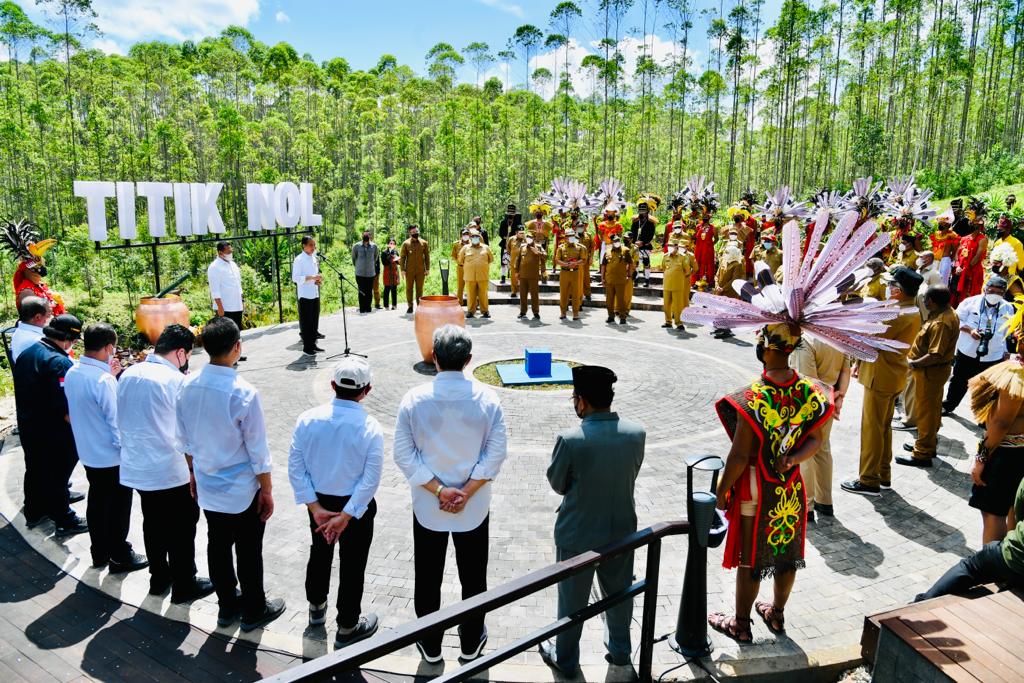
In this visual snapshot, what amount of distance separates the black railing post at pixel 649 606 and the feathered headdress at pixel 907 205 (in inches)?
509

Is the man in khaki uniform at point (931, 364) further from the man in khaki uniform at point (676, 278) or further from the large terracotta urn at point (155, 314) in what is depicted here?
the large terracotta urn at point (155, 314)

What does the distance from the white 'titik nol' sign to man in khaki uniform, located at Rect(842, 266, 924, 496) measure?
33.8 feet

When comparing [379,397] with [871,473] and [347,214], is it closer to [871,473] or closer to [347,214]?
[871,473]

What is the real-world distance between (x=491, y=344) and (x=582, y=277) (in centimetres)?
396

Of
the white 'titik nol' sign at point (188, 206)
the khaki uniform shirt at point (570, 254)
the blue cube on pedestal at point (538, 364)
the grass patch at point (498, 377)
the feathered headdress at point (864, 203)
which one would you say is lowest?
the grass patch at point (498, 377)

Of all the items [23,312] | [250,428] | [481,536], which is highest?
[23,312]

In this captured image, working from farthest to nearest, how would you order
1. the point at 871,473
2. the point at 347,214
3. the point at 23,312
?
the point at 347,214
the point at 871,473
the point at 23,312

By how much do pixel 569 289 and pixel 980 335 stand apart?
765 centimetres

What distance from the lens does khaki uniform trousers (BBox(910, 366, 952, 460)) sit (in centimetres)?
634

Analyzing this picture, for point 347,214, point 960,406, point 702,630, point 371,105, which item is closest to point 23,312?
point 702,630

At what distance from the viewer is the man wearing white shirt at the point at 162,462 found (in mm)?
3957

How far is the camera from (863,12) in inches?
1570

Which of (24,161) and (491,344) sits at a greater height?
(24,161)

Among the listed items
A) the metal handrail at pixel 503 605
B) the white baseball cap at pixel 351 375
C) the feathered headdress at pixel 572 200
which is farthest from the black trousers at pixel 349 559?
the feathered headdress at pixel 572 200
